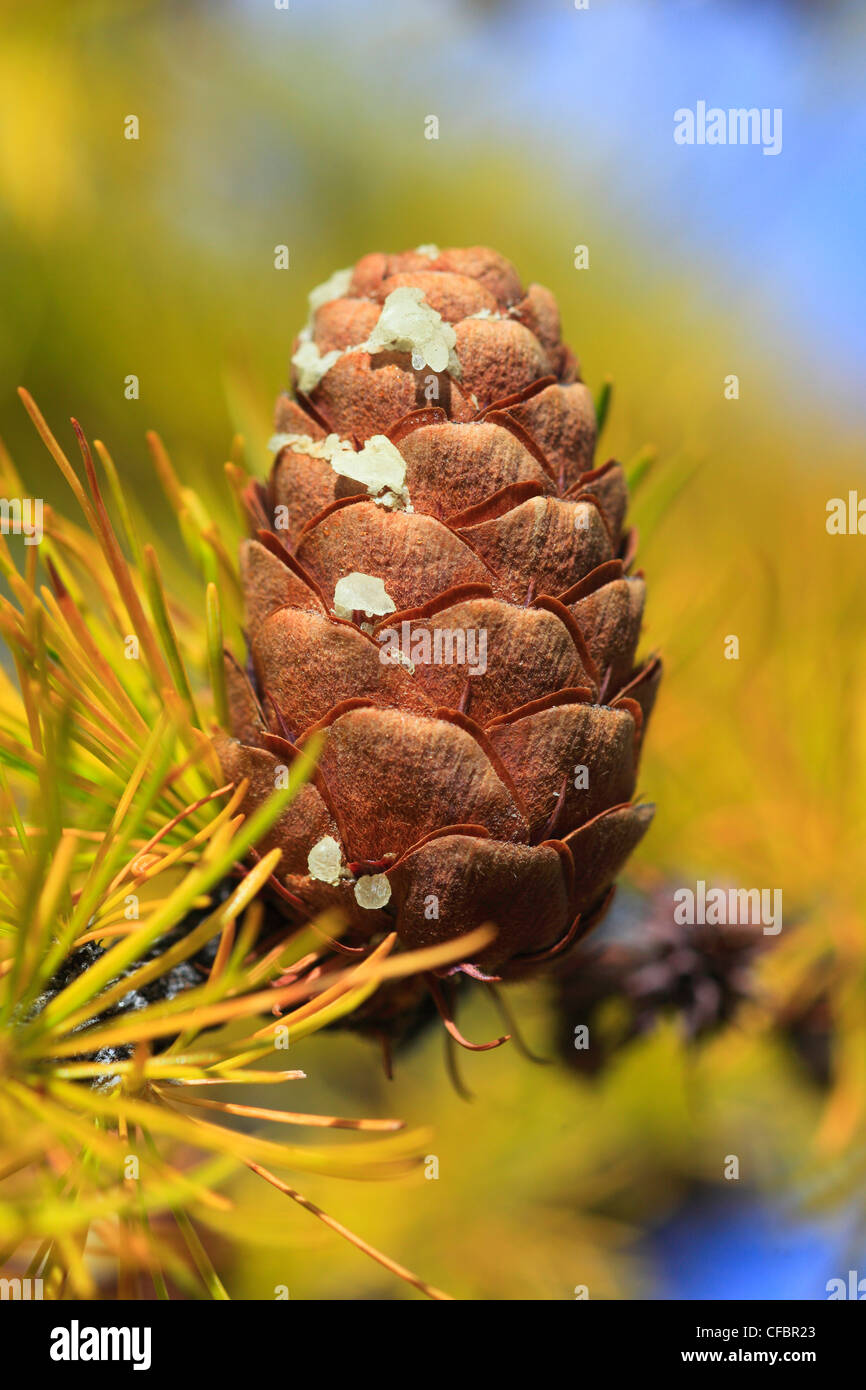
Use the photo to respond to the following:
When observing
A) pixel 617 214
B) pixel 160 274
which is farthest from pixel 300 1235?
pixel 617 214

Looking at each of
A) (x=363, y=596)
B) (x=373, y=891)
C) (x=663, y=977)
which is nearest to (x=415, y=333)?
(x=363, y=596)

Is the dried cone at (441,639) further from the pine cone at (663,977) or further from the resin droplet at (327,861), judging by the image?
the pine cone at (663,977)

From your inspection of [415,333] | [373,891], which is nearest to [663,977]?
[373,891]

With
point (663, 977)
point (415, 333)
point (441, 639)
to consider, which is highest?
point (415, 333)

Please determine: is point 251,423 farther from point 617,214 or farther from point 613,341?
point 617,214

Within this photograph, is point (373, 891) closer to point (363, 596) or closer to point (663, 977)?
point (363, 596)

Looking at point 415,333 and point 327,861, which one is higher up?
point 415,333

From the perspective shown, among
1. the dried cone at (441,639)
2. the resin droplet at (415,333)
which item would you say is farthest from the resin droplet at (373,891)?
the resin droplet at (415,333)

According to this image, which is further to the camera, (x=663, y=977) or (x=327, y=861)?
(x=663, y=977)
